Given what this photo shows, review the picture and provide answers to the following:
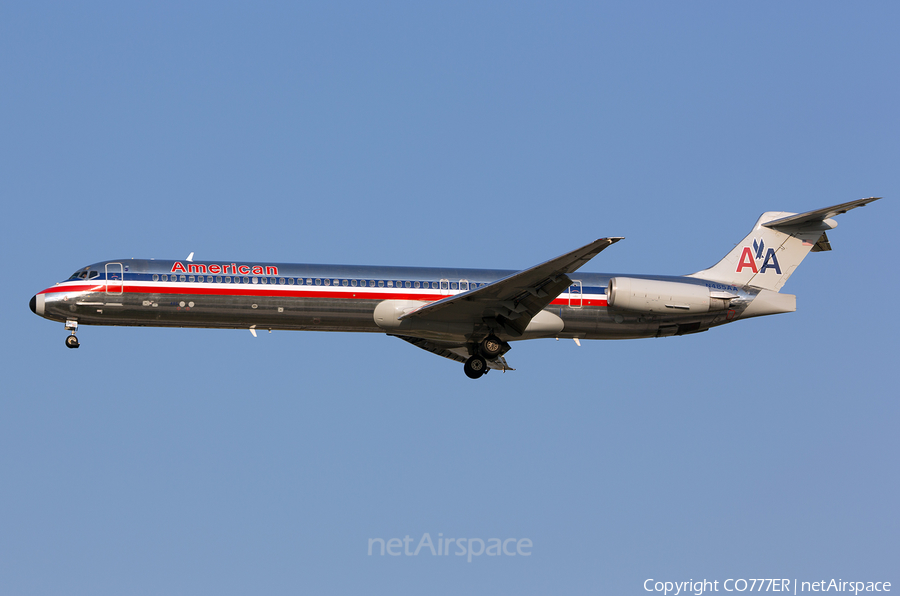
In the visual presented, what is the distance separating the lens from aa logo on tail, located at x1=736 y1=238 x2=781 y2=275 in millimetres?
30797

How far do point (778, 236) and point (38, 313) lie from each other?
2268 centimetres

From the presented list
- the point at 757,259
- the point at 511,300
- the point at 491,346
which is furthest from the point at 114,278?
the point at 757,259

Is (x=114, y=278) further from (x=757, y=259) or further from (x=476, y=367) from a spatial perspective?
(x=757, y=259)

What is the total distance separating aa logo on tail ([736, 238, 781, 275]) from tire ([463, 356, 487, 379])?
28.6ft

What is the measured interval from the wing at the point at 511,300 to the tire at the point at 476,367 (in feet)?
4.63

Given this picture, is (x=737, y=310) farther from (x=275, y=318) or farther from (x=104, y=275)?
(x=104, y=275)

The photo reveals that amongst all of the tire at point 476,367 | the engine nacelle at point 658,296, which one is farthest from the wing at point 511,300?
the engine nacelle at point 658,296

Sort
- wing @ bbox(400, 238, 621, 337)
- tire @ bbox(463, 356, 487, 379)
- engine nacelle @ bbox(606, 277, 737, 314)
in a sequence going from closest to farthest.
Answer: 1. wing @ bbox(400, 238, 621, 337)
2. engine nacelle @ bbox(606, 277, 737, 314)
3. tire @ bbox(463, 356, 487, 379)

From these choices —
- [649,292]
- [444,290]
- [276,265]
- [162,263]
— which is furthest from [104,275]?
[649,292]

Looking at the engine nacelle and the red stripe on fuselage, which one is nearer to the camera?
the red stripe on fuselage

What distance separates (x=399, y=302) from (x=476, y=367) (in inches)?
130

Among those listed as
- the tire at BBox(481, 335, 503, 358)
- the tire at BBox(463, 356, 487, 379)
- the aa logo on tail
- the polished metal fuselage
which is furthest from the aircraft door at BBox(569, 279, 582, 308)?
the aa logo on tail

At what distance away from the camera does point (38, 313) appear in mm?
27859

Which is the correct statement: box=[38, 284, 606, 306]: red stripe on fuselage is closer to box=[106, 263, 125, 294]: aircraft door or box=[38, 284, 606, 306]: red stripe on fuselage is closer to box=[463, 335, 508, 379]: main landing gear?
box=[106, 263, 125, 294]: aircraft door
